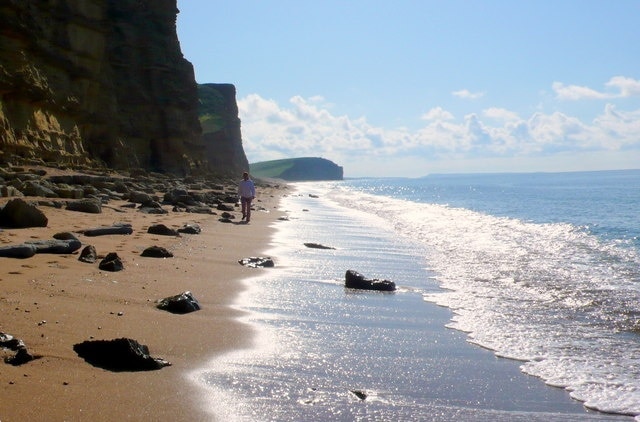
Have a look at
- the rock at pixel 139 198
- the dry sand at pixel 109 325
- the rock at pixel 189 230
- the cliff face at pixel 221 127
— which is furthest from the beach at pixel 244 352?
the cliff face at pixel 221 127

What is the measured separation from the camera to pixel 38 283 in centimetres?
636

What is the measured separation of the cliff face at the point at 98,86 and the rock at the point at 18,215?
14.6 meters

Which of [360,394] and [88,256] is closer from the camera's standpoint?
[360,394]

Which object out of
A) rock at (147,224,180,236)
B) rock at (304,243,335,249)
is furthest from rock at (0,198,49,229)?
rock at (304,243,335,249)

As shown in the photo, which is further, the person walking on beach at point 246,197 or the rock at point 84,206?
the person walking on beach at point 246,197

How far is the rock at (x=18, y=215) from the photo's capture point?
9.97 m

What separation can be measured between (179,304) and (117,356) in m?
1.80

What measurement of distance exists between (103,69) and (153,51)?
7711 mm

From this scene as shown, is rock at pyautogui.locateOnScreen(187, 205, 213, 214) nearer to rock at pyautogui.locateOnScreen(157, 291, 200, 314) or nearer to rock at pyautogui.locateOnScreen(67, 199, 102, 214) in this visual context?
rock at pyautogui.locateOnScreen(67, 199, 102, 214)

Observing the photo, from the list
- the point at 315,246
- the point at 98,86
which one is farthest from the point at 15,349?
the point at 98,86

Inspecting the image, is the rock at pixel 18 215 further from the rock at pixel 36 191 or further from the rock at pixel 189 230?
the rock at pixel 36 191

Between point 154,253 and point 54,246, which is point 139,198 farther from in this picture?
point 54,246

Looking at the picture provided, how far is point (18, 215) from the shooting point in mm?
10062

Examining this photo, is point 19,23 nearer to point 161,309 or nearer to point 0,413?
point 161,309
